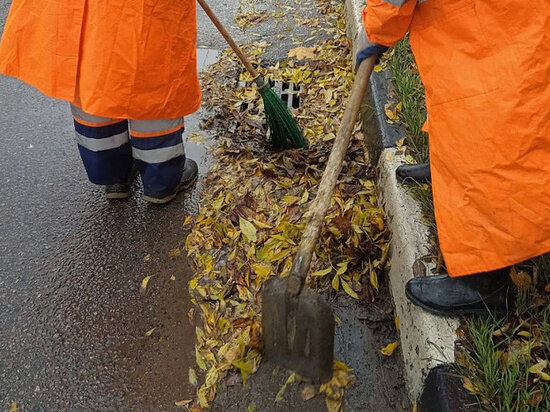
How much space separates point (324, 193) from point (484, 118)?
2.15ft

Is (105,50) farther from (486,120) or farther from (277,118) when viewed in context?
(486,120)

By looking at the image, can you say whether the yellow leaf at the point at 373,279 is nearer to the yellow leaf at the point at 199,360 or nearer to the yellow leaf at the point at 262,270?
the yellow leaf at the point at 262,270

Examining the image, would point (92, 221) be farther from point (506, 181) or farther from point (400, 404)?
point (506, 181)

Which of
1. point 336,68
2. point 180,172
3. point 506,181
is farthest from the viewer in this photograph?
point 336,68

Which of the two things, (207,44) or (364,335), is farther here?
(207,44)

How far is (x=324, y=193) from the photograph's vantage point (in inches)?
78.9

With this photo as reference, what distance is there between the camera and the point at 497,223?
1.68 m

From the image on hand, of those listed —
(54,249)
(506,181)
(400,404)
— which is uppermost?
(506,181)

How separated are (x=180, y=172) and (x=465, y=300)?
5.87 ft

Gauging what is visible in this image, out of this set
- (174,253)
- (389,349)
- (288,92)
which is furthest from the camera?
(288,92)

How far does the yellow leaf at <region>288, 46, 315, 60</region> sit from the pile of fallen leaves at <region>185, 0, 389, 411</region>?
601 millimetres

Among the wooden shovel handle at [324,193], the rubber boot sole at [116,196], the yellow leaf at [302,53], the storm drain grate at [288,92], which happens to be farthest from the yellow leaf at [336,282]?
the yellow leaf at [302,53]

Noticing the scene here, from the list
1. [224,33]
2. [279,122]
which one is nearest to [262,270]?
[279,122]

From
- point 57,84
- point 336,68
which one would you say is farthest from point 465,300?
point 336,68
